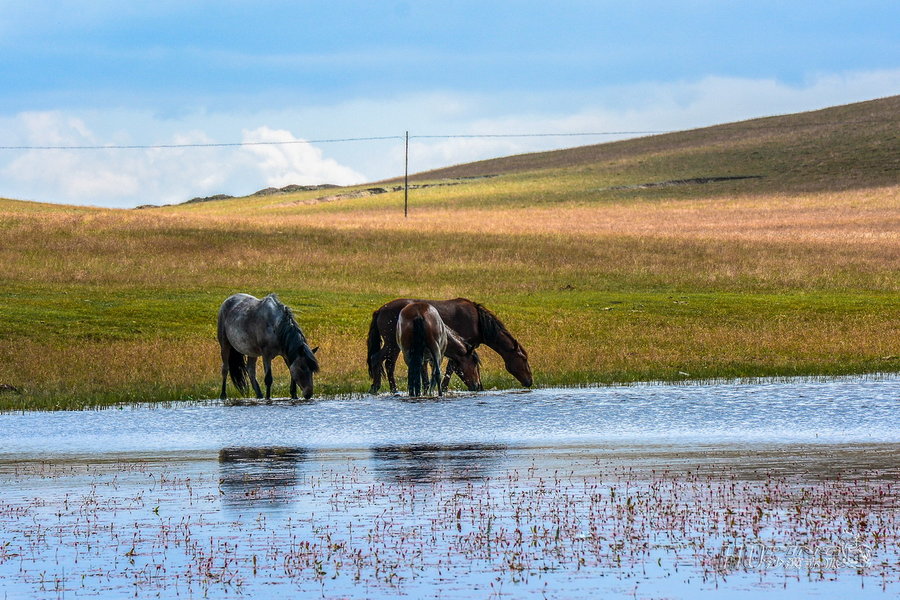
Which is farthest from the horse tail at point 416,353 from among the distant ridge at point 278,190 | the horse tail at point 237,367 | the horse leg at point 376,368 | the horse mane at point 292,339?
the distant ridge at point 278,190

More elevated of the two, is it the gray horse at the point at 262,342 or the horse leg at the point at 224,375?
the gray horse at the point at 262,342

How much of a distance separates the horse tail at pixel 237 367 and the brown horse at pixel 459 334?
2.48 m

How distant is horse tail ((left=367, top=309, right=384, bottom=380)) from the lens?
23153mm

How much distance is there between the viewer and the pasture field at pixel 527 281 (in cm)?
2659

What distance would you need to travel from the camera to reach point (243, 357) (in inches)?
949

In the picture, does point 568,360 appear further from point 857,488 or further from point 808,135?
point 808,135

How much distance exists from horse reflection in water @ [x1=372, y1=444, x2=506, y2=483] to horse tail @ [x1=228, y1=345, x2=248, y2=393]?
8.18 meters

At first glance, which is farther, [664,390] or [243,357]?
[243,357]

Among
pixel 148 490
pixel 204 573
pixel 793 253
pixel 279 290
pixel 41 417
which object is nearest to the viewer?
pixel 204 573

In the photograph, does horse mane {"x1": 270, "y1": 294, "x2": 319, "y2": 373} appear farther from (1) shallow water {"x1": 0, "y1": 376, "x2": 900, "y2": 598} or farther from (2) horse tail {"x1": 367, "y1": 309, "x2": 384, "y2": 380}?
(1) shallow water {"x1": 0, "y1": 376, "x2": 900, "y2": 598}

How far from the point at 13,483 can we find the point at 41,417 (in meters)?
6.48

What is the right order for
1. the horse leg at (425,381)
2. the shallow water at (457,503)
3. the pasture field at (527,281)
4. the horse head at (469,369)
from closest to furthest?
1. the shallow water at (457,503)
2. the horse leg at (425,381)
3. the horse head at (469,369)
4. the pasture field at (527,281)

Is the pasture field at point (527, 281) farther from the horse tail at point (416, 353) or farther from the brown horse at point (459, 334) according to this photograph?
the horse tail at point (416, 353)

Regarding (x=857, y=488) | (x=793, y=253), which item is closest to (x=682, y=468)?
(x=857, y=488)
